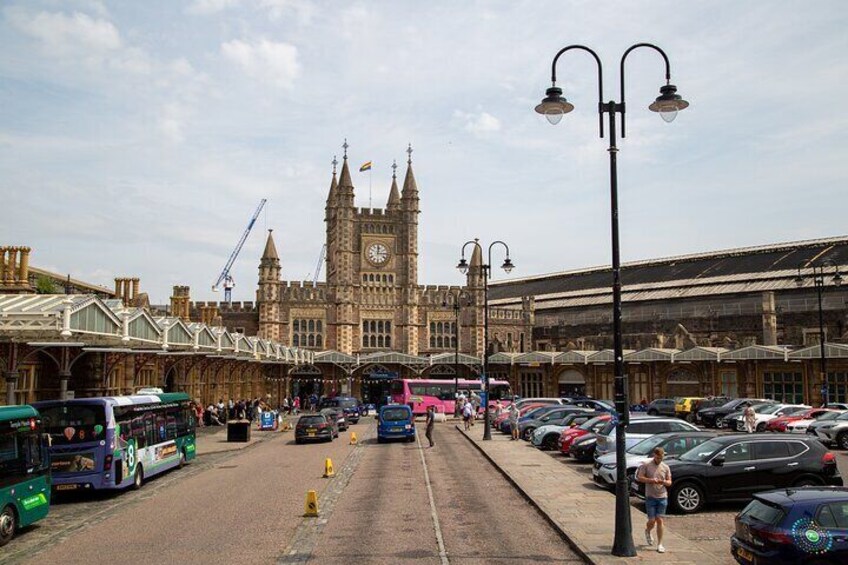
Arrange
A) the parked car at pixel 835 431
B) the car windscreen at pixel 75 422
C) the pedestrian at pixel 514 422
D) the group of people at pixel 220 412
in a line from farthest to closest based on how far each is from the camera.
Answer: the group of people at pixel 220 412, the pedestrian at pixel 514 422, the parked car at pixel 835 431, the car windscreen at pixel 75 422

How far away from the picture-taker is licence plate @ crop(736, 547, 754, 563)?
39.4 ft

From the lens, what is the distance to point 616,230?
49.4ft

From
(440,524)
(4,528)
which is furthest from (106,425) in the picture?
(440,524)

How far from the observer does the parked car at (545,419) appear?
37562mm

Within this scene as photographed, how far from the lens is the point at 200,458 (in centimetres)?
3291

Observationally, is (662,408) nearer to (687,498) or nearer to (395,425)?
(395,425)

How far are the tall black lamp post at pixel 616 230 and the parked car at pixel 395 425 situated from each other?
24.6m

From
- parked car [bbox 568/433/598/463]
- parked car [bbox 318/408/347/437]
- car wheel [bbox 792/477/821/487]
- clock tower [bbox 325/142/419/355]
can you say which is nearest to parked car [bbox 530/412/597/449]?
parked car [bbox 568/433/598/463]

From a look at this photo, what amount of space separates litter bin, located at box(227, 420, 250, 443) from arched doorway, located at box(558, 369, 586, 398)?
43.2m

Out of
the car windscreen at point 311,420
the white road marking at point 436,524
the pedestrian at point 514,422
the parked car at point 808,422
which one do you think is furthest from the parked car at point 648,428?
the car windscreen at point 311,420

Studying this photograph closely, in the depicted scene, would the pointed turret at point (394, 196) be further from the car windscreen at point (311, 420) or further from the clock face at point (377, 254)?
the car windscreen at point (311, 420)

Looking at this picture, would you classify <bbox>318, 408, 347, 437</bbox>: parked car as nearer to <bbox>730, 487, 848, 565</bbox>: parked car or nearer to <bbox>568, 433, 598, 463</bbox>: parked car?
<bbox>568, 433, 598, 463</bbox>: parked car

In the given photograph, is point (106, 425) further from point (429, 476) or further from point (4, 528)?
point (429, 476)

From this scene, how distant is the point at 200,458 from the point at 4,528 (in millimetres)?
17499
